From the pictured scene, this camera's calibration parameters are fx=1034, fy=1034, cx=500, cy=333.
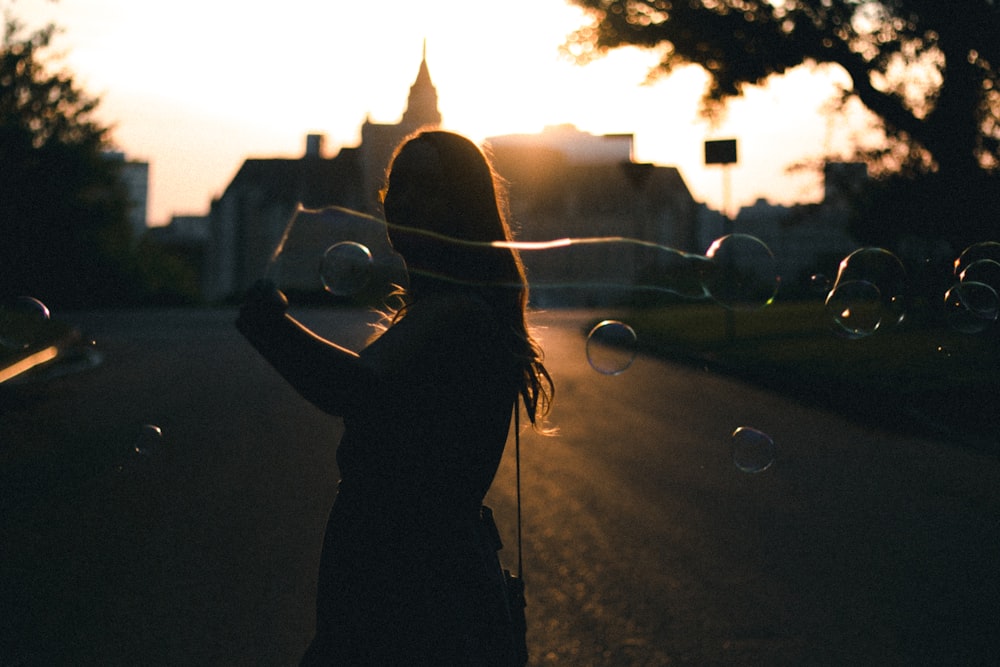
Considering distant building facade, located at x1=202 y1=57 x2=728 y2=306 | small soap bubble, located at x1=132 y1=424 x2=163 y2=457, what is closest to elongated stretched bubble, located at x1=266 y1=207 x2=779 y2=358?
small soap bubble, located at x1=132 y1=424 x2=163 y2=457

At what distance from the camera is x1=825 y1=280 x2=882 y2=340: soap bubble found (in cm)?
593

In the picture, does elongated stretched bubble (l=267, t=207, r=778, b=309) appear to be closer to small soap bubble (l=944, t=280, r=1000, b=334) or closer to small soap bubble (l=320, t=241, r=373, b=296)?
small soap bubble (l=320, t=241, r=373, b=296)

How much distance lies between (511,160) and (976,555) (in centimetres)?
7856

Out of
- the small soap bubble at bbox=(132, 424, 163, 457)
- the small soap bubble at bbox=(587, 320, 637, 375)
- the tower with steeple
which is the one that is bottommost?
the small soap bubble at bbox=(132, 424, 163, 457)

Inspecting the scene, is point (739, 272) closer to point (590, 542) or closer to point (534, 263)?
point (590, 542)

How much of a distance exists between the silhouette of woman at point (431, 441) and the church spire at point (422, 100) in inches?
3076

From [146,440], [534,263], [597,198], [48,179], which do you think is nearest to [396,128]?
[597,198]

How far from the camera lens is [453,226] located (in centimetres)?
195

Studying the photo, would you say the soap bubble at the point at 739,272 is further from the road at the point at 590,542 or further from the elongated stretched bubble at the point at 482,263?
the road at the point at 590,542

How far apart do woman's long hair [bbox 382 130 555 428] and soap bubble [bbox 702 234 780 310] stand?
9.32 ft

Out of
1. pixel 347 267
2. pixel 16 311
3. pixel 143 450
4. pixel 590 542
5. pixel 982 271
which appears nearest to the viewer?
pixel 347 267

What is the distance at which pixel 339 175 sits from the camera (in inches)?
3250

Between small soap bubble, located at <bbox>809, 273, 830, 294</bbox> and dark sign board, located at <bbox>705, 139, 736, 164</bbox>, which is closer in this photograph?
small soap bubble, located at <bbox>809, 273, 830, 294</bbox>

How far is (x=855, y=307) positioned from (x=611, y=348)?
1.99m
